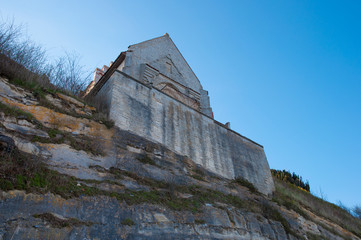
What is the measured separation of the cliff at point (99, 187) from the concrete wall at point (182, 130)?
0.61 meters

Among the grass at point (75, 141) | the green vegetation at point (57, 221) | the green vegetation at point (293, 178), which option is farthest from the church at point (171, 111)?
the green vegetation at point (293, 178)

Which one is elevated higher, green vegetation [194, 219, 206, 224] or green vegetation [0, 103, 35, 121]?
green vegetation [0, 103, 35, 121]

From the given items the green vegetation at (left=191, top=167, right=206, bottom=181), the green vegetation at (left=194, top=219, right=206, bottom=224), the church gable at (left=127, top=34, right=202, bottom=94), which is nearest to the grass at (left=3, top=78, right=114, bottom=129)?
the green vegetation at (left=191, top=167, right=206, bottom=181)

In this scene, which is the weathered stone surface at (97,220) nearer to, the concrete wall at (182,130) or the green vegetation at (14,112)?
the green vegetation at (14,112)

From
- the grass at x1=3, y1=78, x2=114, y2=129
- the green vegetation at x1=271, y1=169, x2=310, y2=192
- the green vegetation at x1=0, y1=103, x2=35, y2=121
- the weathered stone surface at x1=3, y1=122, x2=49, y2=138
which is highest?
the green vegetation at x1=271, y1=169, x2=310, y2=192

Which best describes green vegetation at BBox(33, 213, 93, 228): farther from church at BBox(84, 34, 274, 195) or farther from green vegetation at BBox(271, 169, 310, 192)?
green vegetation at BBox(271, 169, 310, 192)

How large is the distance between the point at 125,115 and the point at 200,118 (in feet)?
14.3

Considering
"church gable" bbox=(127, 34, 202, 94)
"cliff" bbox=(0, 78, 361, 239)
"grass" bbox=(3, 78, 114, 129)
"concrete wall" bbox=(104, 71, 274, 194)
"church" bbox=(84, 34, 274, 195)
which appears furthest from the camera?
"church gable" bbox=(127, 34, 202, 94)

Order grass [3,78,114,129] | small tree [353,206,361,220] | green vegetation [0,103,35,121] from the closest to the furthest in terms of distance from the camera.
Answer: green vegetation [0,103,35,121] → grass [3,78,114,129] → small tree [353,206,361,220]

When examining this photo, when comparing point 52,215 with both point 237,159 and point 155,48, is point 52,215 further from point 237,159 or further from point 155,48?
point 155,48

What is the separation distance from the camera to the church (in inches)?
424

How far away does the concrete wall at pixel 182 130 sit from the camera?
416 inches

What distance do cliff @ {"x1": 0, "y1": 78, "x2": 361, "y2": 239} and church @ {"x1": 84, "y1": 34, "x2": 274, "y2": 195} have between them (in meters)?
0.75

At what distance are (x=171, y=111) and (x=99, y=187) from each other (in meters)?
5.86
